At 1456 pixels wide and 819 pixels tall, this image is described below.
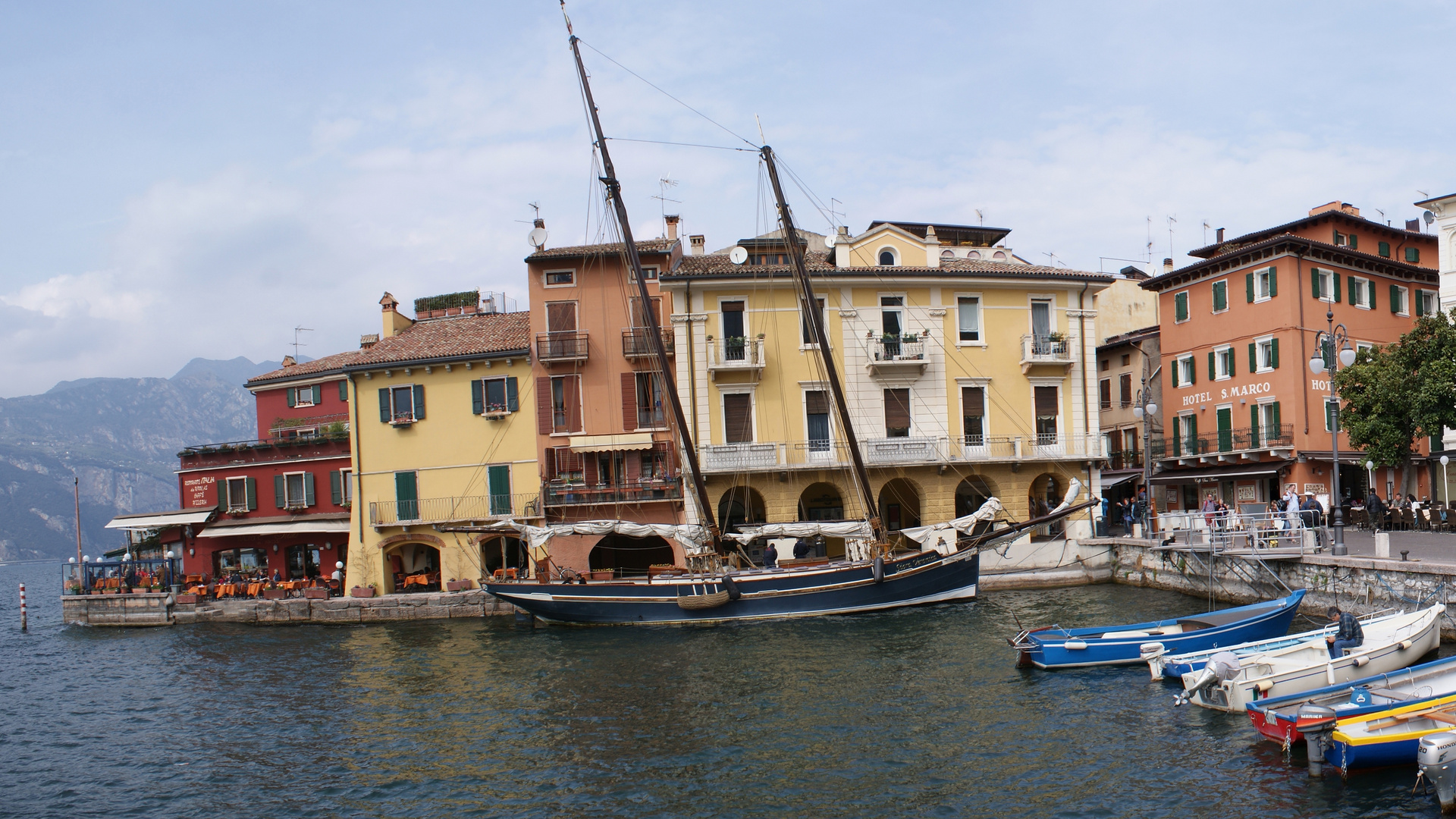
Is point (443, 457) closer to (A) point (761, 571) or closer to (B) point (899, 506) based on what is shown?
(A) point (761, 571)

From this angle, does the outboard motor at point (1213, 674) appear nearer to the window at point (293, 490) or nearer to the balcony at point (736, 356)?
the balcony at point (736, 356)

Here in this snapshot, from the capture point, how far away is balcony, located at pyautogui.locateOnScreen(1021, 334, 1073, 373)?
41.3 m

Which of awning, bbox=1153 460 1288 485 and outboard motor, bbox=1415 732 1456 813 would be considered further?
awning, bbox=1153 460 1288 485

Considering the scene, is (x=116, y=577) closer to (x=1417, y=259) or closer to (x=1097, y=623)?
(x=1097, y=623)

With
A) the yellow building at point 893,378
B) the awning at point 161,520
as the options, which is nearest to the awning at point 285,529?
the awning at point 161,520

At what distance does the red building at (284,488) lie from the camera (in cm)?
4588

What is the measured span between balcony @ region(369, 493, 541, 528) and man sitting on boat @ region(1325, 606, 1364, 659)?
28403mm

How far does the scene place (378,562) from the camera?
41.2m

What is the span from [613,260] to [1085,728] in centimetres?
2807

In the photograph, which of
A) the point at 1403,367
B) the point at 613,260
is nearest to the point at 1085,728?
A: the point at 1403,367

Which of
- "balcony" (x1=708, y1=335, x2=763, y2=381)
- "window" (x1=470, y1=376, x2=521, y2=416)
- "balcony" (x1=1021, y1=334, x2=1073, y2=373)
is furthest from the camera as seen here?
"balcony" (x1=1021, y1=334, x2=1073, y2=373)

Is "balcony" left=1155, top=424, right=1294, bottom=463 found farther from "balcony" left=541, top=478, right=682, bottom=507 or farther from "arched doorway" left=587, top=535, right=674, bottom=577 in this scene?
"arched doorway" left=587, top=535, right=674, bottom=577

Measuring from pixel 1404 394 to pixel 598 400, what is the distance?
29.4 meters

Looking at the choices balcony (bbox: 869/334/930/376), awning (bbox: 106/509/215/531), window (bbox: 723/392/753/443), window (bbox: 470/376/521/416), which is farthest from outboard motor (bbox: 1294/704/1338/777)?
awning (bbox: 106/509/215/531)
